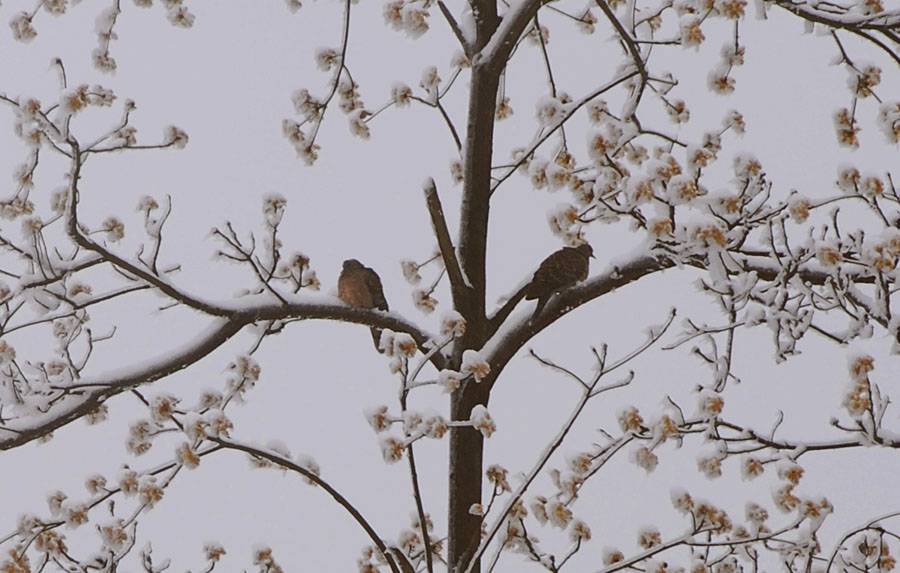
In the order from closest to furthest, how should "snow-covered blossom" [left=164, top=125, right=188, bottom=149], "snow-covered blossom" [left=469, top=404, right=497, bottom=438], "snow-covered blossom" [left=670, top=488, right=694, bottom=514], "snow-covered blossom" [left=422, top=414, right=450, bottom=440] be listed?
"snow-covered blossom" [left=422, top=414, right=450, bottom=440], "snow-covered blossom" [left=469, top=404, right=497, bottom=438], "snow-covered blossom" [left=670, top=488, right=694, bottom=514], "snow-covered blossom" [left=164, top=125, right=188, bottom=149]

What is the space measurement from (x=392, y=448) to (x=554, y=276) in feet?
3.64

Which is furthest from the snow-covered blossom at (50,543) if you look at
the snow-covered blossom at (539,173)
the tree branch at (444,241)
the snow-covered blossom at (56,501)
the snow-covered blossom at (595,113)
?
the snow-covered blossom at (595,113)

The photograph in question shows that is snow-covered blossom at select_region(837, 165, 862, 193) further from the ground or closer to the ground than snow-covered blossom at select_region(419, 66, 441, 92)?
closer to the ground

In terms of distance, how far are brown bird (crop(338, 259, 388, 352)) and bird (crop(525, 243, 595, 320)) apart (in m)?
0.91

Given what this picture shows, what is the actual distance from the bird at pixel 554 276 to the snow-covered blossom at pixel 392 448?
0.93 m

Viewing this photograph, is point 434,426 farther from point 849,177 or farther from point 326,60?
point 326,60

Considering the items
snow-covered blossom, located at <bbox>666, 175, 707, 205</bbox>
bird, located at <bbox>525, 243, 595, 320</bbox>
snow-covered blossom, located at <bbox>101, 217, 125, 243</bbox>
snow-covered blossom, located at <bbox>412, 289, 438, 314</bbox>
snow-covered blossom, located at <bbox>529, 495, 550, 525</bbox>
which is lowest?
snow-covered blossom, located at <bbox>529, 495, 550, 525</bbox>

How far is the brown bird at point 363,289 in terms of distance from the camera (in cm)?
444

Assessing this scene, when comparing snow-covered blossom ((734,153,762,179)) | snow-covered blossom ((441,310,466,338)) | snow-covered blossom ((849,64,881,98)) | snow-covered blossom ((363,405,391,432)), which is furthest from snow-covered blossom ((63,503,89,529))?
snow-covered blossom ((849,64,881,98))

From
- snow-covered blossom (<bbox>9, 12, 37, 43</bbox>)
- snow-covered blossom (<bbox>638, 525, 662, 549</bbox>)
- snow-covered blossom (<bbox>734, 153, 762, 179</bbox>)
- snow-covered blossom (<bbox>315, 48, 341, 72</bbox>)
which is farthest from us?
snow-covered blossom (<bbox>9, 12, 37, 43</bbox>)

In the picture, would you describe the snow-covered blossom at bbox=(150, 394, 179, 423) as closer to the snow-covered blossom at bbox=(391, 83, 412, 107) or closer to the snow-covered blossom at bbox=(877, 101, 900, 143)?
the snow-covered blossom at bbox=(391, 83, 412, 107)

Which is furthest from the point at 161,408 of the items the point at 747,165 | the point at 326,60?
the point at 747,165

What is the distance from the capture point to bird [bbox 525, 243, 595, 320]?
3.75m

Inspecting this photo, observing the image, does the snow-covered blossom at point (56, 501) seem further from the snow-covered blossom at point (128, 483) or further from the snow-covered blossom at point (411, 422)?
the snow-covered blossom at point (411, 422)
